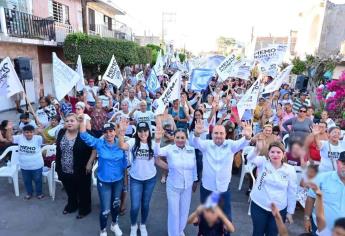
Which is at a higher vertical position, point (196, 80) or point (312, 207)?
point (196, 80)

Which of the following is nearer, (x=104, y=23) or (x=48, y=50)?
(x=48, y=50)

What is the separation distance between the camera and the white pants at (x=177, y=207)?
3.72 m

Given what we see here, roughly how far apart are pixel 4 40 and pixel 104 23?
48.0 feet

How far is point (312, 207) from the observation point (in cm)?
329

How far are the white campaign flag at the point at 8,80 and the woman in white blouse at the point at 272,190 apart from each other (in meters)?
4.74

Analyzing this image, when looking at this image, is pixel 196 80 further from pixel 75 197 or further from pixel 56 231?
pixel 56 231

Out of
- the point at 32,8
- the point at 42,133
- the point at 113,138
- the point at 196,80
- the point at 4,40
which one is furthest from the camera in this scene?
the point at 32,8

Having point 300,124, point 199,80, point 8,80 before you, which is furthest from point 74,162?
point 199,80

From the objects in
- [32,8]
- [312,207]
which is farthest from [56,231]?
[32,8]

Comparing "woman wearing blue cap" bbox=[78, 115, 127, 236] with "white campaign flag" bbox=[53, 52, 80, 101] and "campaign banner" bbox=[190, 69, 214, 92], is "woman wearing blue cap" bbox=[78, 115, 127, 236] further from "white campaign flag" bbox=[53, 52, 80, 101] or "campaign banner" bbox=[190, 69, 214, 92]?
"campaign banner" bbox=[190, 69, 214, 92]

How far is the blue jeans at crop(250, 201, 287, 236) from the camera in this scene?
320 centimetres

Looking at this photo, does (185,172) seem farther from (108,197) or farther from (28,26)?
(28,26)

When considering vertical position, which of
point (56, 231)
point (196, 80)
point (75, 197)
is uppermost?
point (196, 80)

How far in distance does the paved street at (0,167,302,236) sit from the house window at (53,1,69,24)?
45.6 ft
